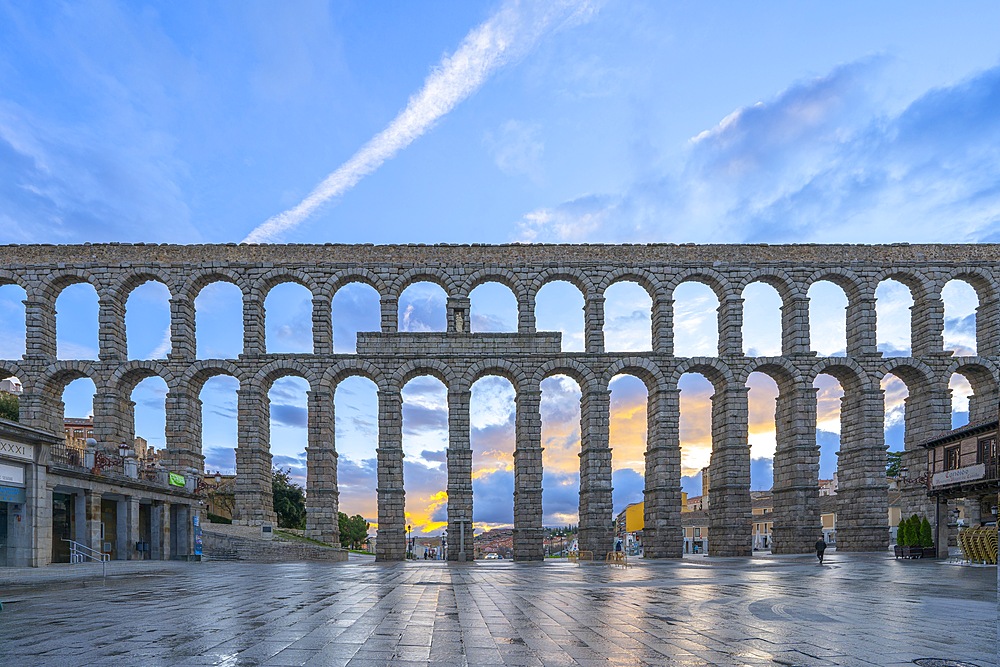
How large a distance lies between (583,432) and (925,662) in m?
46.6

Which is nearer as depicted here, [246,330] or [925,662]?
[925,662]

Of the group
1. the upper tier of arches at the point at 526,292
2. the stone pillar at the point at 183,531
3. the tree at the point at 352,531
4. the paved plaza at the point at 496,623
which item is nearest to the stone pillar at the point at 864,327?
the upper tier of arches at the point at 526,292

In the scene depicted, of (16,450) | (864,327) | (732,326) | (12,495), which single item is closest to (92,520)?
(12,495)

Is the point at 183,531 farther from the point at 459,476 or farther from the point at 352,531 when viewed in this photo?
the point at 352,531

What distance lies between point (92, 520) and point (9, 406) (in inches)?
1805

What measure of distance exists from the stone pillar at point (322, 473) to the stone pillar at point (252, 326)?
568cm

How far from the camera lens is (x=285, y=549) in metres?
49.5

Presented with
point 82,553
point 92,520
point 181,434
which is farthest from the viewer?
point 181,434

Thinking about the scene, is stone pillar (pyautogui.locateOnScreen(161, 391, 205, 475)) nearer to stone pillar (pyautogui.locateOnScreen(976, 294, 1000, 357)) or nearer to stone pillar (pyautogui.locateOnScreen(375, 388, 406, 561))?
stone pillar (pyautogui.locateOnScreen(375, 388, 406, 561))

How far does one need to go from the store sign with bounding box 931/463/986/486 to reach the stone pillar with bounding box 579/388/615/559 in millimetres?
20878

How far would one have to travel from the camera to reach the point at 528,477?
55.9 m

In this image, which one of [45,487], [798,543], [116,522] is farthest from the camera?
[798,543]

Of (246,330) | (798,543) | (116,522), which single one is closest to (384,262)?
(246,330)

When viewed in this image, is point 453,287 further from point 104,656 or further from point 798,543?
point 104,656
